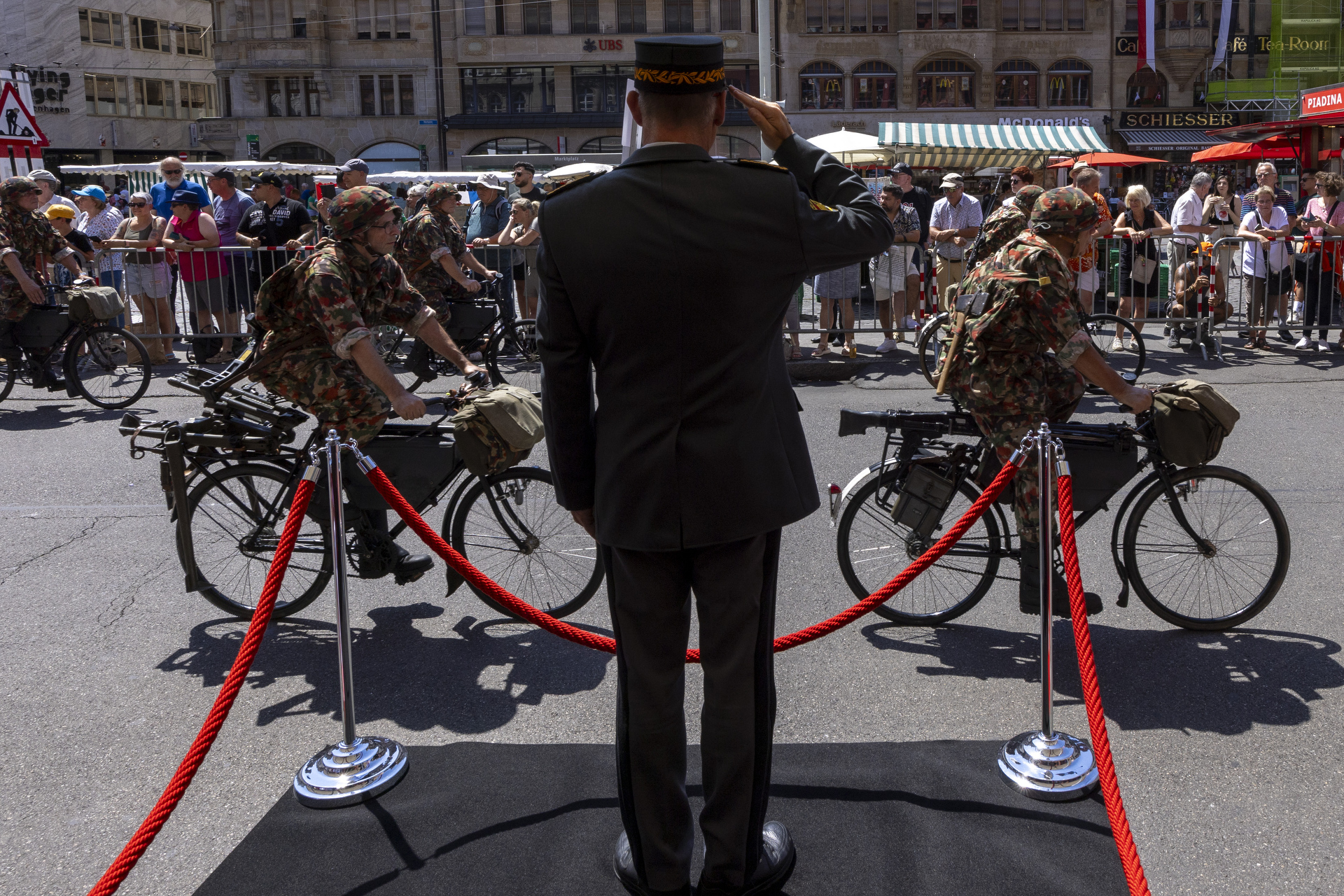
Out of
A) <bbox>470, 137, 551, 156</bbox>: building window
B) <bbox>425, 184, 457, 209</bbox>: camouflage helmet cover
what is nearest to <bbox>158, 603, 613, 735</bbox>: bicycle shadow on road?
<bbox>425, 184, 457, 209</bbox>: camouflage helmet cover

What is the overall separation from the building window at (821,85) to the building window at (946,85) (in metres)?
3.38

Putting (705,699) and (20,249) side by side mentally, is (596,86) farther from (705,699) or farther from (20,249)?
(705,699)

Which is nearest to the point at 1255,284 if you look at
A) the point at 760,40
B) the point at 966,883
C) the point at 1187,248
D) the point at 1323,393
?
the point at 1187,248

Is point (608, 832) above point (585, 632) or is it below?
below

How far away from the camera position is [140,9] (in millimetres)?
67312

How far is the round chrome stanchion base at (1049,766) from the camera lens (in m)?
3.76

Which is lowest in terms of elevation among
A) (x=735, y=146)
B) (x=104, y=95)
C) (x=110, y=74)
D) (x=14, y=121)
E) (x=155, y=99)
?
(x=14, y=121)

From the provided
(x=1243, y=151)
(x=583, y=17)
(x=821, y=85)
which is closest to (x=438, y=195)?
(x=1243, y=151)

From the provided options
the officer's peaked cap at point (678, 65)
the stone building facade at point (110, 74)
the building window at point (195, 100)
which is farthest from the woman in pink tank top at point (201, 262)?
the building window at point (195, 100)

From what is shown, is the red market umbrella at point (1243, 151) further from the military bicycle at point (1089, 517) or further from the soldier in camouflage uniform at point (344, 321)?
the soldier in camouflage uniform at point (344, 321)

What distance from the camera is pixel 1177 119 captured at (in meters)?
51.7

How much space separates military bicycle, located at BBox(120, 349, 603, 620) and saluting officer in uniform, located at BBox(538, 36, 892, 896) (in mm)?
2417

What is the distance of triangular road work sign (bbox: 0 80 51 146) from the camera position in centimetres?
1441

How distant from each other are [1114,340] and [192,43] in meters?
72.4
